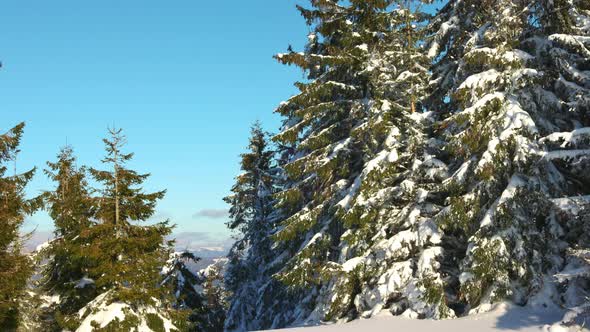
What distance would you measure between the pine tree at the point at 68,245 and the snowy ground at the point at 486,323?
7.27 m

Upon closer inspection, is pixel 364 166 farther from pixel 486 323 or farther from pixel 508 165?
pixel 486 323

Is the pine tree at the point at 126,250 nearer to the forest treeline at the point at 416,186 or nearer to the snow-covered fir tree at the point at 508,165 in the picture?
the forest treeline at the point at 416,186

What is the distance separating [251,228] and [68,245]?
1615cm

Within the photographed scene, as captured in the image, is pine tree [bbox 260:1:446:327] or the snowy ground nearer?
the snowy ground

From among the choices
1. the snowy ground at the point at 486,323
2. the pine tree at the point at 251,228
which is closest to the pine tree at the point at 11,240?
the snowy ground at the point at 486,323

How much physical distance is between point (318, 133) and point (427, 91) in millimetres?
4638

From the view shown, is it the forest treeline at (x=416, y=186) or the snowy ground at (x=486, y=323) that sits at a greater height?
the forest treeline at (x=416, y=186)

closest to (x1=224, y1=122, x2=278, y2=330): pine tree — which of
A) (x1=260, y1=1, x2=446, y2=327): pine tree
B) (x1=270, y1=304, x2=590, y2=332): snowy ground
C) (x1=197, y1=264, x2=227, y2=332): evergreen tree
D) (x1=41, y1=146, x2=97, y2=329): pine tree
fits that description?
(x1=197, y1=264, x2=227, y2=332): evergreen tree

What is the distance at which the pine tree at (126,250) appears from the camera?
13875 millimetres

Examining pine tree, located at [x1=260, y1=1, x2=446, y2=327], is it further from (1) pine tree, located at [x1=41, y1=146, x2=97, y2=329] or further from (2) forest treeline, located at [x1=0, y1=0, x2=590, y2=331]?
(1) pine tree, located at [x1=41, y1=146, x2=97, y2=329]

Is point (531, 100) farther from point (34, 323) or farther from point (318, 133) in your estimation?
point (34, 323)

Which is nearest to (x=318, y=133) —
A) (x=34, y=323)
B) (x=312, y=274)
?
(x=312, y=274)

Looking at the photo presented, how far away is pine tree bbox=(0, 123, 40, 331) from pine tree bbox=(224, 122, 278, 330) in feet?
46.8

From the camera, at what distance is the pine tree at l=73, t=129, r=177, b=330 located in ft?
45.5
